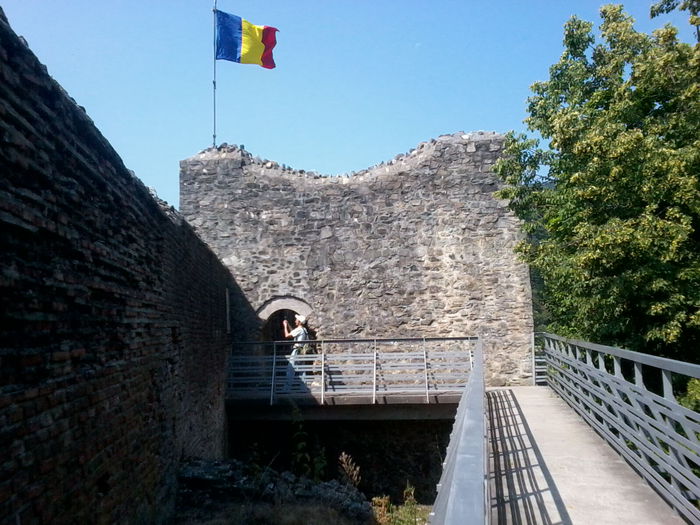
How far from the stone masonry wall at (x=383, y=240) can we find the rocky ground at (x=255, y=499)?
18.5 ft

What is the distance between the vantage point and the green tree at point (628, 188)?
7.01 m

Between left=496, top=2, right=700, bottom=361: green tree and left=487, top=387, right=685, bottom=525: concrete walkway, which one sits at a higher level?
left=496, top=2, right=700, bottom=361: green tree

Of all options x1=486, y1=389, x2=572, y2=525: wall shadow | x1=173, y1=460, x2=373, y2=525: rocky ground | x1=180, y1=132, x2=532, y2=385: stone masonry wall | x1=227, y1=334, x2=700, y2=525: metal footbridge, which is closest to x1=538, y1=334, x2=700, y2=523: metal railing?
x1=227, y1=334, x2=700, y2=525: metal footbridge

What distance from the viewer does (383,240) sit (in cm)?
1215

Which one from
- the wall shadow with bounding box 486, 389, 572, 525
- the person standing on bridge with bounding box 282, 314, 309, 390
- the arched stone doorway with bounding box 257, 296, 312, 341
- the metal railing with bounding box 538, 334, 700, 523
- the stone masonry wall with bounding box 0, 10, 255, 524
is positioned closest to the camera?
the stone masonry wall with bounding box 0, 10, 255, 524

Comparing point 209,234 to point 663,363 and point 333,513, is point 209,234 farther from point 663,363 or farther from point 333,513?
point 663,363

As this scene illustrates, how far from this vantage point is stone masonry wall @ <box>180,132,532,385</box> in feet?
38.4

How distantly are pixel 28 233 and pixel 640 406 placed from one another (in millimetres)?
4321

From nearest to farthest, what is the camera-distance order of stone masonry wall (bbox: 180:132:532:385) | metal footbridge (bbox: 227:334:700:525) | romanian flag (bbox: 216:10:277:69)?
1. metal footbridge (bbox: 227:334:700:525)
2. stone masonry wall (bbox: 180:132:532:385)
3. romanian flag (bbox: 216:10:277:69)

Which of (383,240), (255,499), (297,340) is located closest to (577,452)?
(255,499)

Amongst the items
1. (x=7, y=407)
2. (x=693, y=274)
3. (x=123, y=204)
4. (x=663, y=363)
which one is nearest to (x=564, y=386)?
(x=693, y=274)

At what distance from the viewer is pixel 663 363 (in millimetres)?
3525

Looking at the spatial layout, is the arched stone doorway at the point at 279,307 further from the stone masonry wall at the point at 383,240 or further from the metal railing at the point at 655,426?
the metal railing at the point at 655,426

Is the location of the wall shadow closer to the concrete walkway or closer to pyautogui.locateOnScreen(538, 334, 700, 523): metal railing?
the concrete walkway
